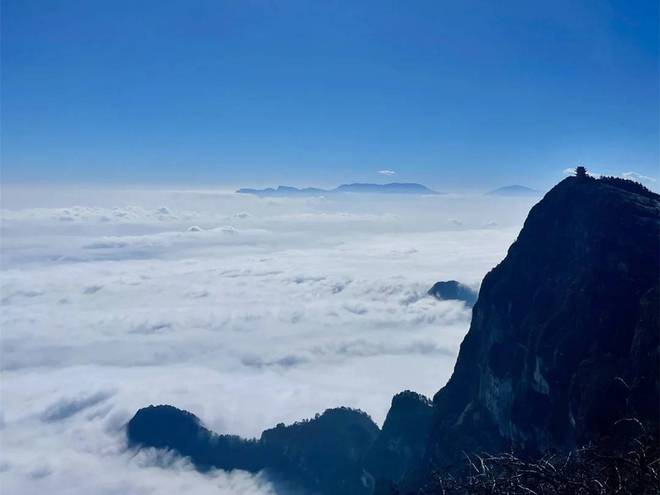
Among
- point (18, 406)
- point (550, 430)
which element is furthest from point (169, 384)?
point (550, 430)

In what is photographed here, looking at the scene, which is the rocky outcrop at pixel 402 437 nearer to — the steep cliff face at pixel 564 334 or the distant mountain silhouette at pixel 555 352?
the distant mountain silhouette at pixel 555 352

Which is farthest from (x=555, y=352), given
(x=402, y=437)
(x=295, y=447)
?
(x=295, y=447)

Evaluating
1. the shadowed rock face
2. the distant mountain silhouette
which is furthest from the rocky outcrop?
the shadowed rock face

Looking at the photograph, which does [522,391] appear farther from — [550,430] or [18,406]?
[18,406]

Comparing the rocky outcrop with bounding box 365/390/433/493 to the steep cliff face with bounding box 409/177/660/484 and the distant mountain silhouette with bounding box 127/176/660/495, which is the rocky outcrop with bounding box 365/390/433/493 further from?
the steep cliff face with bounding box 409/177/660/484

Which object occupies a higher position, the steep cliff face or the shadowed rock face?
the steep cliff face

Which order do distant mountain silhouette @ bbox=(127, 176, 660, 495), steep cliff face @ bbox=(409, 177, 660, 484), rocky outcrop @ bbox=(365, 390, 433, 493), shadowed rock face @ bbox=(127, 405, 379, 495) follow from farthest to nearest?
shadowed rock face @ bbox=(127, 405, 379, 495) < rocky outcrop @ bbox=(365, 390, 433, 493) < steep cliff face @ bbox=(409, 177, 660, 484) < distant mountain silhouette @ bbox=(127, 176, 660, 495)

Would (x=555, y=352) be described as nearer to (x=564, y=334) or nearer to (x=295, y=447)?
(x=564, y=334)
